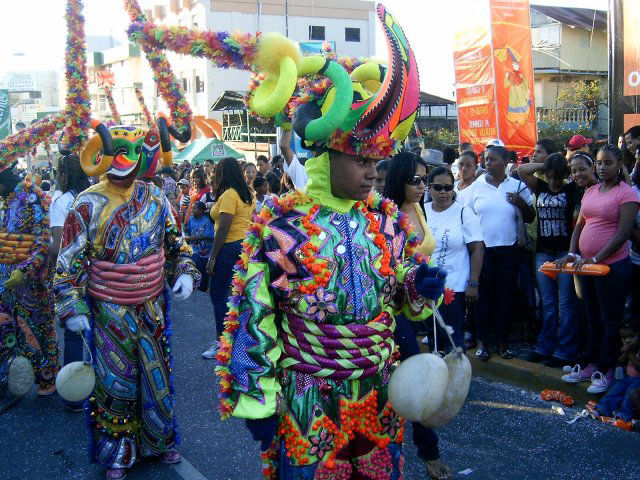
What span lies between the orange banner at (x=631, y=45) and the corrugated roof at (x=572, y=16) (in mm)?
23839

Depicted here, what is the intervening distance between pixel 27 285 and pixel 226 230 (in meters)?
1.85

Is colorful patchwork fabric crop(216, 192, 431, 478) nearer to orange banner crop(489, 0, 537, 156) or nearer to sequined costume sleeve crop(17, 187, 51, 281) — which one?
sequined costume sleeve crop(17, 187, 51, 281)

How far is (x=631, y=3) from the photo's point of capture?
24.0 ft

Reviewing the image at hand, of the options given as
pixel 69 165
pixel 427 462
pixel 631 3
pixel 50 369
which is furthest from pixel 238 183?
pixel 631 3

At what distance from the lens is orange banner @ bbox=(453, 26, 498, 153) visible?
11.1m

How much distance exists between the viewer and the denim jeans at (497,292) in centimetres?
614

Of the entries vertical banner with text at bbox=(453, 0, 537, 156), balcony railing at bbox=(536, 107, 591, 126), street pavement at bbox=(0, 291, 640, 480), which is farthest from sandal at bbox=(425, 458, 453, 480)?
balcony railing at bbox=(536, 107, 591, 126)

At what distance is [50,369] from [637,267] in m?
5.34

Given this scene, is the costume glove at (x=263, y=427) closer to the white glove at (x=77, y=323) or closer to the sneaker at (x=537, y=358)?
the white glove at (x=77, y=323)

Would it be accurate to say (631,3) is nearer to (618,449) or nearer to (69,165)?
(618,449)

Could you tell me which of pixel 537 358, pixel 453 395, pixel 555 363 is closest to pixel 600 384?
pixel 555 363

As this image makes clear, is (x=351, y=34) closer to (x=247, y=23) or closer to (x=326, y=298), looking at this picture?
(x=247, y=23)

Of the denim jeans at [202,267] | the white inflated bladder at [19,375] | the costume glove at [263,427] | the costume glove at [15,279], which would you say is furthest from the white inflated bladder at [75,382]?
the denim jeans at [202,267]

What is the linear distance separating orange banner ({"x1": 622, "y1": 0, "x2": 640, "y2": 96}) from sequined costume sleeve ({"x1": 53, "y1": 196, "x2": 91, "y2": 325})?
6.10 metres
